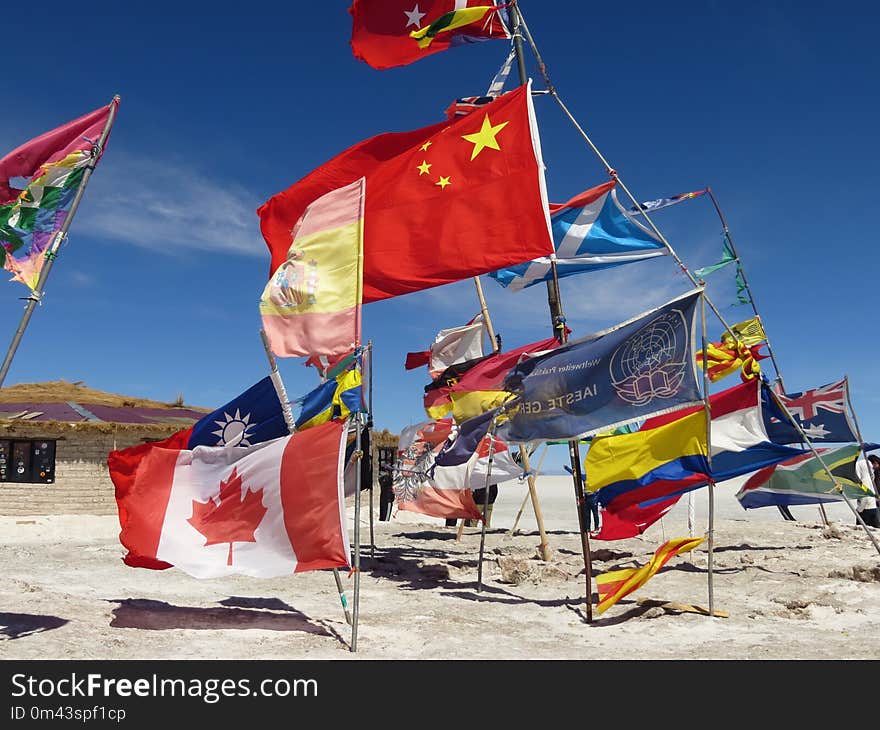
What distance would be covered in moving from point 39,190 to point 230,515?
4.21 m

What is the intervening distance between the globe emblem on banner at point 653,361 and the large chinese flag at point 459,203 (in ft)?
5.41

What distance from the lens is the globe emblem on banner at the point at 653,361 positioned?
28.3 ft

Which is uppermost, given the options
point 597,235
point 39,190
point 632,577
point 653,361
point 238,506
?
point 597,235

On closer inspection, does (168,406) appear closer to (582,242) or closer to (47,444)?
(47,444)

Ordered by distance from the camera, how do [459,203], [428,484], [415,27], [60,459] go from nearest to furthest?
[459,203] < [415,27] < [428,484] < [60,459]

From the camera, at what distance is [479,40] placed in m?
11.4

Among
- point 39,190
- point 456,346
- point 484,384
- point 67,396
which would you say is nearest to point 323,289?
point 39,190

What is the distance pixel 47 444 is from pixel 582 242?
16157 millimetres

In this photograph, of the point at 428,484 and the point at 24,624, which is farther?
the point at 428,484

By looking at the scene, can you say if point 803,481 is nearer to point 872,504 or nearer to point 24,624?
point 872,504

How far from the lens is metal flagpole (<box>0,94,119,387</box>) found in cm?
704

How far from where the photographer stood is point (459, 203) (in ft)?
32.7
